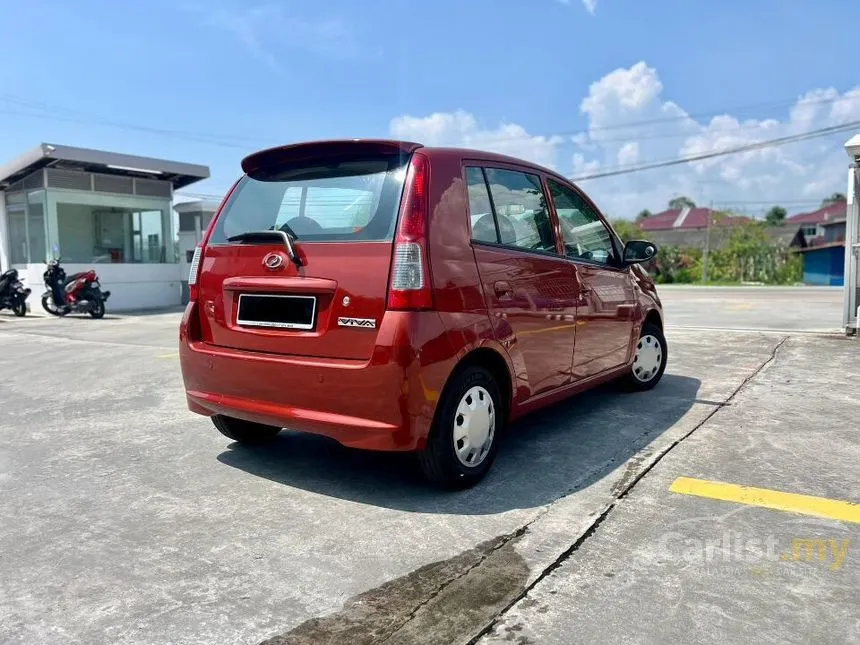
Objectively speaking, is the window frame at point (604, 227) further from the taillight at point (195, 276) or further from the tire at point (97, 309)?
the tire at point (97, 309)

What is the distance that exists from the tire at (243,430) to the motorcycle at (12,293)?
13709 mm

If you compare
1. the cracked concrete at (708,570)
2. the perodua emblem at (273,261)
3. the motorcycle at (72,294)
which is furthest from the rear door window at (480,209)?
the motorcycle at (72,294)

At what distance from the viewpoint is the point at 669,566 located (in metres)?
2.72

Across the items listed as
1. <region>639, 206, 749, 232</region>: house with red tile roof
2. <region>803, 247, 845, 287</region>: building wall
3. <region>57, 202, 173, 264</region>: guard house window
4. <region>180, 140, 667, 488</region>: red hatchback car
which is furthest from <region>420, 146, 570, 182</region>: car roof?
<region>639, 206, 749, 232</region>: house with red tile roof

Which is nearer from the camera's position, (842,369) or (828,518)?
(828,518)

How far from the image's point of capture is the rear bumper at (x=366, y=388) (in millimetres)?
3137

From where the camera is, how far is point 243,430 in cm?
436

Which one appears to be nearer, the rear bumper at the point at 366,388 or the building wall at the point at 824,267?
the rear bumper at the point at 366,388

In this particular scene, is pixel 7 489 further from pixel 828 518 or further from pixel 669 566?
pixel 828 518

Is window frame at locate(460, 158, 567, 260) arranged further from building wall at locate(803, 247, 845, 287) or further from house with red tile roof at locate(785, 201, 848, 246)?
house with red tile roof at locate(785, 201, 848, 246)

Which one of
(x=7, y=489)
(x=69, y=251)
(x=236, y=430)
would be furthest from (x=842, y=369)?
(x=69, y=251)

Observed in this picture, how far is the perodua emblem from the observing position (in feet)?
11.5

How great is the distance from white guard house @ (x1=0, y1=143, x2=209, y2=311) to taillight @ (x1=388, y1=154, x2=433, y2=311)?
15.1 m

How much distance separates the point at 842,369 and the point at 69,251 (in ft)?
54.7
